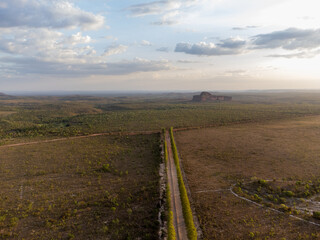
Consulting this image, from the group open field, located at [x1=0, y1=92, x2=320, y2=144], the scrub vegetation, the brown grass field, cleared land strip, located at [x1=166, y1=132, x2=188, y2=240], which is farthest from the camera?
open field, located at [x1=0, y1=92, x2=320, y2=144]

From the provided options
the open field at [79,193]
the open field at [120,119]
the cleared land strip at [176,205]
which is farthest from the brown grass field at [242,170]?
the open field at [120,119]

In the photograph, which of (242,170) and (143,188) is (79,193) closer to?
(143,188)

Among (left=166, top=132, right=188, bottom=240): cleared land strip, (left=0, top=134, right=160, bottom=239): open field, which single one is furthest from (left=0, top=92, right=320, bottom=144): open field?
(left=166, top=132, right=188, bottom=240): cleared land strip

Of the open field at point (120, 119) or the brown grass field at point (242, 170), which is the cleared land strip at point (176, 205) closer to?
the brown grass field at point (242, 170)

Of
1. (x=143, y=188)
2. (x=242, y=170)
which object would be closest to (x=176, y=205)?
(x=143, y=188)

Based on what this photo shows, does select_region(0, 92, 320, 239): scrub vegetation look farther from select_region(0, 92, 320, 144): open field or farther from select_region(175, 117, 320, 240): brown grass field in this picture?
select_region(0, 92, 320, 144): open field
